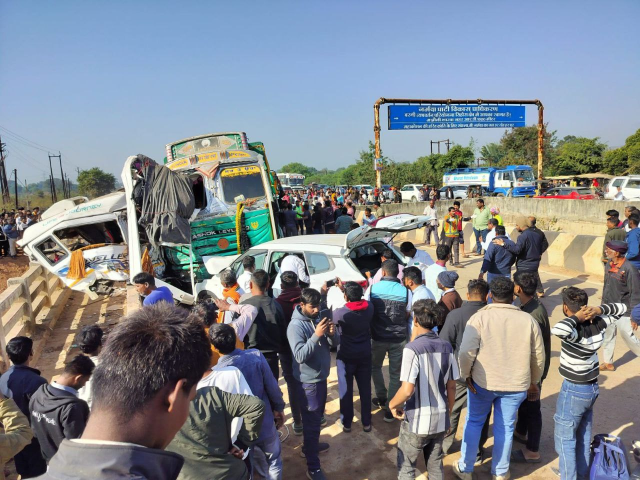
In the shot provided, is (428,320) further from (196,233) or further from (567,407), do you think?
(196,233)

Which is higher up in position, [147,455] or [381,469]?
[147,455]

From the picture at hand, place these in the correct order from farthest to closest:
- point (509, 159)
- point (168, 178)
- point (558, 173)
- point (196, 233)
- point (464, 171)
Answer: point (509, 159) < point (558, 173) < point (464, 171) < point (196, 233) < point (168, 178)

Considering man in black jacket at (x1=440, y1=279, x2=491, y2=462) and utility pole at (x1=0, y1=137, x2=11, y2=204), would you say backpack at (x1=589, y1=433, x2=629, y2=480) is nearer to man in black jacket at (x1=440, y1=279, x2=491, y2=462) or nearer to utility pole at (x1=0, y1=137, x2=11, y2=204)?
man in black jacket at (x1=440, y1=279, x2=491, y2=462)

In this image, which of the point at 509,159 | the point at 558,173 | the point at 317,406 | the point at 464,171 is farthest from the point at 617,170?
the point at 317,406

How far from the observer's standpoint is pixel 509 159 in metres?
44.3

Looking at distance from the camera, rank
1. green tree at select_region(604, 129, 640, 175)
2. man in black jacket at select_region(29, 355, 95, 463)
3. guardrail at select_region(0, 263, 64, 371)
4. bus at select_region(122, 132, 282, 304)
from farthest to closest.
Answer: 1. green tree at select_region(604, 129, 640, 175)
2. bus at select_region(122, 132, 282, 304)
3. guardrail at select_region(0, 263, 64, 371)
4. man in black jacket at select_region(29, 355, 95, 463)

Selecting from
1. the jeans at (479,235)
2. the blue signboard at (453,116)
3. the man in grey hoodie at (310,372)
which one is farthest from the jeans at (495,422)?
the blue signboard at (453,116)

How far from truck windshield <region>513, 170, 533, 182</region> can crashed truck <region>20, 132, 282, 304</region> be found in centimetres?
2528

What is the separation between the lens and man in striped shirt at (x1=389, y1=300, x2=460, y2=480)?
3006mm

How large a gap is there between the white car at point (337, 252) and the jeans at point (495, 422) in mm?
2409

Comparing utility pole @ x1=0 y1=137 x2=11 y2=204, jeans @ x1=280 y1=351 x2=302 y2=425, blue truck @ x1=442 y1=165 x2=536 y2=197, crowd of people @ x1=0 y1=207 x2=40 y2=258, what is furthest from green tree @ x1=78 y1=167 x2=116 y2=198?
jeans @ x1=280 y1=351 x2=302 y2=425

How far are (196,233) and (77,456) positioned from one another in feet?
27.3

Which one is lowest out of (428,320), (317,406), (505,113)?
(317,406)

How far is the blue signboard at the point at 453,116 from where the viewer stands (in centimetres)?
2106
